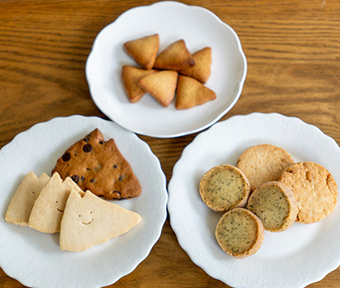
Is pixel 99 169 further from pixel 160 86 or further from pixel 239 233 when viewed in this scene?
pixel 239 233

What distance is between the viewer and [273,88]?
1271 mm

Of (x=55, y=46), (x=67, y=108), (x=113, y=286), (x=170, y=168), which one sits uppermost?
(x=55, y=46)

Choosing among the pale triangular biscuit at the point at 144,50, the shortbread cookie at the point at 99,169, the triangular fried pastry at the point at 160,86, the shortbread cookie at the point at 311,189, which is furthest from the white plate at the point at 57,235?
the shortbread cookie at the point at 311,189

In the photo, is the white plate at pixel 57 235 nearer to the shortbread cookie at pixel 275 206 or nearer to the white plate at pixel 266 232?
the white plate at pixel 266 232

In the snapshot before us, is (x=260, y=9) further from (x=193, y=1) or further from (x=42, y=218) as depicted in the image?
(x=42, y=218)

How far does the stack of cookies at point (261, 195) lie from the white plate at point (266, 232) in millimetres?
41

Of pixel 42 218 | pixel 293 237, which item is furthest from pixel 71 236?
pixel 293 237

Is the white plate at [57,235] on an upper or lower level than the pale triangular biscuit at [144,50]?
lower

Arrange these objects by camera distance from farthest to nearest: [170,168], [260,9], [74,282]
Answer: [260,9], [170,168], [74,282]

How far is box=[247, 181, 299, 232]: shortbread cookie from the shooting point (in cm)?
100

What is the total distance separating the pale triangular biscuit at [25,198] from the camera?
1.04 metres

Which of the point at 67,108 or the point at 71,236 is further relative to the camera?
the point at 67,108

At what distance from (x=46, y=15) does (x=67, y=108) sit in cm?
42

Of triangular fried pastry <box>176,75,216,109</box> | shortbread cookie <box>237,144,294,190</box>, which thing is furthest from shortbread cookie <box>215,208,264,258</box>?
triangular fried pastry <box>176,75,216,109</box>
